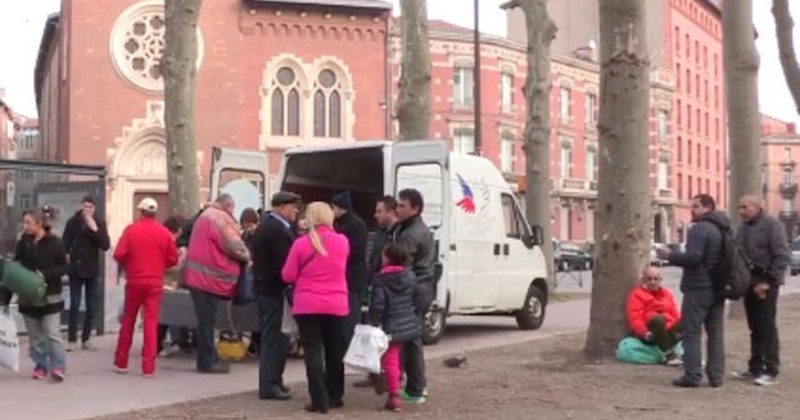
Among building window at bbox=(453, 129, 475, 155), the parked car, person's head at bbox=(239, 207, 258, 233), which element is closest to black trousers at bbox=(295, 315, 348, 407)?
person's head at bbox=(239, 207, 258, 233)

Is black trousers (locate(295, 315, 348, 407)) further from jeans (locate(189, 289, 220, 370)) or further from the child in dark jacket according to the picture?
jeans (locate(189, 289, 220, 370))

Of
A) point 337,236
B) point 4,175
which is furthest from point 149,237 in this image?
point 4,175

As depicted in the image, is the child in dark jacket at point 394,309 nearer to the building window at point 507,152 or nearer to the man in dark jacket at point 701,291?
the man in dark jacket at point 701,291

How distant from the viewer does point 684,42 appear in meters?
76.3

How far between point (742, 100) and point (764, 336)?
8202 mm

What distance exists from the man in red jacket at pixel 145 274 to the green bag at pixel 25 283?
90 cm

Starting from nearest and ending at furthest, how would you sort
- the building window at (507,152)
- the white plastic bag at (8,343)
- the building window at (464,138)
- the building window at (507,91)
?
the white plastic bag at (8,343) → the building window at (464,138) → the building window at (507,91) → the building window at (507,152)

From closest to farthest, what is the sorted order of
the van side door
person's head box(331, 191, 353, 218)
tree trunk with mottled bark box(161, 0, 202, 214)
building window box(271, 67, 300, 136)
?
person's head box(331, 191, 353, 218) < the van side door < tree trunk with mottled bark box(161, 0, 202, 214) < building window box(271, 67, 300, 136)

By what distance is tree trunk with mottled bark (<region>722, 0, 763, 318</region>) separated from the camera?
18703 millimetres

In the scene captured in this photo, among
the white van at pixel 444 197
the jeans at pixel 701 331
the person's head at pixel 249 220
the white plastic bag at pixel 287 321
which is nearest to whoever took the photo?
the white plastic bag at pixel 287 321

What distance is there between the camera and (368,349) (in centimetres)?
931

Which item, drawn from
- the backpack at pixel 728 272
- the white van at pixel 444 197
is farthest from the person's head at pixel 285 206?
the backpack at pixel 728 272

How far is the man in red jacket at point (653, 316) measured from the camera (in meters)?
12.5

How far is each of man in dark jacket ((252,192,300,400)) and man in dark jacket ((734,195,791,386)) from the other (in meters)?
4.48
